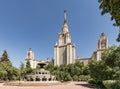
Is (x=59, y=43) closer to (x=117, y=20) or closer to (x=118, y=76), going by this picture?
(x=118, y=76)

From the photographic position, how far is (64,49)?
101812mm

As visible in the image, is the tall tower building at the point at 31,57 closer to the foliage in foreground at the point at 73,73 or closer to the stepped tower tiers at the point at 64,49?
the stepped tower tiers at the point at 64,49

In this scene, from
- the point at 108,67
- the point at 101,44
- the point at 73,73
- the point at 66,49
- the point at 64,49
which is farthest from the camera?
the point at 64,49

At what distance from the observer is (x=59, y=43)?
10412 centimetres

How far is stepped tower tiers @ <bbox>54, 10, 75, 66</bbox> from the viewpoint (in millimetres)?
97806

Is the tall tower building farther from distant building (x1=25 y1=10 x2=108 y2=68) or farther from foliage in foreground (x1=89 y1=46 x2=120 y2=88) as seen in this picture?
foliage in foreground (x1=89 y1=46 x2=120 y2=88)

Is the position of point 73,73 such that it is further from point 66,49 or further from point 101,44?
point 66,49

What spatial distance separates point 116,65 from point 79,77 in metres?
36.0

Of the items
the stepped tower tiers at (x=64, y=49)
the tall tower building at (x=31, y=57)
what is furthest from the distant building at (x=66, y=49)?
the tall tower building at (x=31, y=57)

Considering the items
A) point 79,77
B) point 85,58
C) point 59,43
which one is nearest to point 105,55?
point 79,77

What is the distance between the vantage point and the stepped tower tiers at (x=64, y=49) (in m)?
97.8

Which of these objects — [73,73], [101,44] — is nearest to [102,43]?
[101,44]

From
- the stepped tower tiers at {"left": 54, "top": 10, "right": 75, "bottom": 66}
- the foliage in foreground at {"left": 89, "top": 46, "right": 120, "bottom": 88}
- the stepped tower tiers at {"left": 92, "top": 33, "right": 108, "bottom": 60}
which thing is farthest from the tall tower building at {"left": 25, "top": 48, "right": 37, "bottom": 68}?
the foliage in foreground at {"left": 89, "top": 46, "right": 120, "bottom": 88}

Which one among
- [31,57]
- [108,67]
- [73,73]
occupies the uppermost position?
[31,57]
